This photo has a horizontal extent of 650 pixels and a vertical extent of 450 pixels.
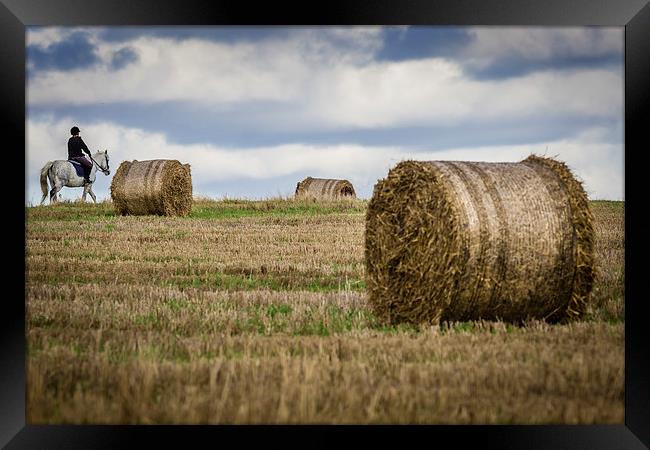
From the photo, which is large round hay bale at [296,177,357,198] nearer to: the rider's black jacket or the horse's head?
the horse's head

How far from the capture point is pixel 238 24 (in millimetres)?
5281

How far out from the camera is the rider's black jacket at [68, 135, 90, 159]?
867 inches

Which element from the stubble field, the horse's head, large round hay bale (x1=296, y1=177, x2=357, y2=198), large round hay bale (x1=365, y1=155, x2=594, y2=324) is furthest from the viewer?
large round hay bale (x1=296, y1=177, x2=357, y2=198)

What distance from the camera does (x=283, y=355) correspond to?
18.6 feet

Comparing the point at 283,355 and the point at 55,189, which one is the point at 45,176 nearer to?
Answer: the point at 55,189

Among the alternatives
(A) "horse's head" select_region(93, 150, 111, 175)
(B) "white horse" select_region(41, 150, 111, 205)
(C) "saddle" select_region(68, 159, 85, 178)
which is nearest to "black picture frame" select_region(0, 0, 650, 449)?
(B) "white horse" select_region(41, 150, 111, 205)

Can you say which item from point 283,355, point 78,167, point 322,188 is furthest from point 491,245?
point 322,188

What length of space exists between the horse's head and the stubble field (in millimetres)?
12450

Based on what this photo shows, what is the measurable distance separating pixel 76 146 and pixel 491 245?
17572mm

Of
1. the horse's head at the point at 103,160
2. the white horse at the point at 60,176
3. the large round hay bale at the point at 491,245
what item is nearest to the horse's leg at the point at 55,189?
the white horse at the point at 60,176

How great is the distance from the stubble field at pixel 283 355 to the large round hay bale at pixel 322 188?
1563 cm

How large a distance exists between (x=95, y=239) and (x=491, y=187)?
984 centimetres

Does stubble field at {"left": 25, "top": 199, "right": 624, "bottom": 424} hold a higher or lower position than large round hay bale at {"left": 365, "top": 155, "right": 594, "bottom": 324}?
lower
